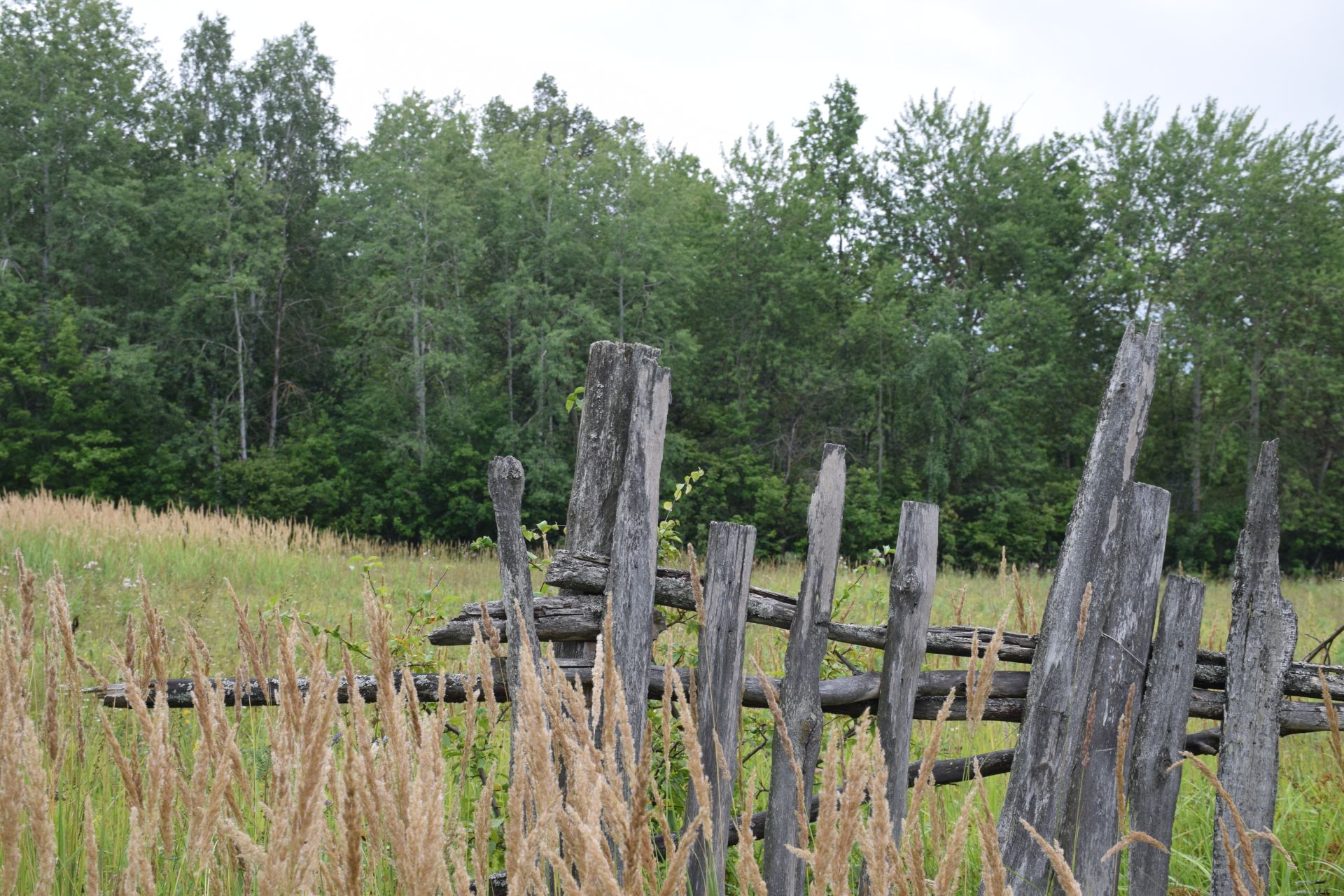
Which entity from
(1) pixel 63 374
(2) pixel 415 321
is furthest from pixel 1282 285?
(1) pixel 63 374

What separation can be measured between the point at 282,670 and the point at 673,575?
5.64ft

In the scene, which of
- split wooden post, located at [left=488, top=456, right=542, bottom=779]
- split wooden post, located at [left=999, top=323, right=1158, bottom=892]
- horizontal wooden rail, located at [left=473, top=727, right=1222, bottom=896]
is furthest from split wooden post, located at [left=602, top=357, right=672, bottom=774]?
split wooden post, located at [left=999, top=323, right=1158, bottom=892]

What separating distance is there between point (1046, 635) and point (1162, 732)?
1.46 feet

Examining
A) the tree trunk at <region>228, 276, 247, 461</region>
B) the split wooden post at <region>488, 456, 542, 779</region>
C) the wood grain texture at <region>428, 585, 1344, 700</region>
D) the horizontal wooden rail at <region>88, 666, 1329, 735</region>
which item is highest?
the tree trunk at <region>228, 276, 247, 461</region>

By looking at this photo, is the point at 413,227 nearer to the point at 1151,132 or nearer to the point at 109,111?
the point at 109,111

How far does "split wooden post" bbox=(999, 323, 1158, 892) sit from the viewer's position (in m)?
2.62

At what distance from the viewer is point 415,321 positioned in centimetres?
2375

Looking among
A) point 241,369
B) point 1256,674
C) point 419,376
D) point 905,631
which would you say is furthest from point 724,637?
point 241,369

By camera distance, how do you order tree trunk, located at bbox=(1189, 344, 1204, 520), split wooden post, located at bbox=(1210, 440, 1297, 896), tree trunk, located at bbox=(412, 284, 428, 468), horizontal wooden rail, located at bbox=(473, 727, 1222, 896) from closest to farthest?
split wooden post, located at bbox=(1210, 440, 1297, 896), horizontal wooden rail, located at bbox=(473, 727, 1222, 896), tree trunk, located at bbox=(412, 284, 428, 468), tree trunk, located at bbox=(1189, 344, 1204, 520)

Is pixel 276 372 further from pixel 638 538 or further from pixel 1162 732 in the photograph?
pixel 1162 732

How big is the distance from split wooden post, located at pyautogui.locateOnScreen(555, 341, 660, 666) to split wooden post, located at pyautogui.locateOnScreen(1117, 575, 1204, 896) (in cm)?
164

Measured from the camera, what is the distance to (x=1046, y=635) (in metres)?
2.69

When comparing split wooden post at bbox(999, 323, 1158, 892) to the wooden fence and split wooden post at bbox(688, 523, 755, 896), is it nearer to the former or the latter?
the wooden fence

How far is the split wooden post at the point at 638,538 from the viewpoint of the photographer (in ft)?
8.60
